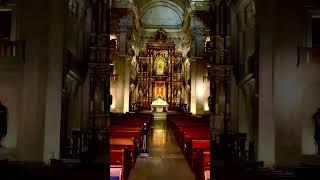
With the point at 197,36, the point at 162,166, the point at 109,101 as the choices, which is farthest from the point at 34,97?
the point at 197,36

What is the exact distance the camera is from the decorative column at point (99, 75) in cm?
1848

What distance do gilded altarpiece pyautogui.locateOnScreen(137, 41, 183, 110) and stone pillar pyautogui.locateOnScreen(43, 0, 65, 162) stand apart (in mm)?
29444

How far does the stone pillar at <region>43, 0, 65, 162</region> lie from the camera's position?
1236 cm

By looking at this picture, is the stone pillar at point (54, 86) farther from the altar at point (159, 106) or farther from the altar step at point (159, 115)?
the altar at point (159, 106)

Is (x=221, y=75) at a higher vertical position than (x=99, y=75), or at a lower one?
higher

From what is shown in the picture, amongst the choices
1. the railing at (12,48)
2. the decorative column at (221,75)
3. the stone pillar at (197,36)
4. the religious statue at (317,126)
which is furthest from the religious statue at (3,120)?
the stone pillar at (197,36)

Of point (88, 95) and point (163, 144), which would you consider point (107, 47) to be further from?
point (163, 144)

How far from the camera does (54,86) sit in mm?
12430

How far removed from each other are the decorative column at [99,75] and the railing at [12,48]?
6103mm

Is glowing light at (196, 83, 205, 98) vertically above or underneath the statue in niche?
underneath

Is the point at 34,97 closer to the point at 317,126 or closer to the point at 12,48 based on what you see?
the point at 12,48

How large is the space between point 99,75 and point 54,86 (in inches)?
263

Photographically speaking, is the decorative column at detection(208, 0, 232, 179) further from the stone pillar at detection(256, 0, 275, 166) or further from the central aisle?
the stone pillar at detection(256, 0, 275, 166)

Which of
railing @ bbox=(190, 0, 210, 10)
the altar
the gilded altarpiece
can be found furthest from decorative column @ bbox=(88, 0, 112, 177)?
the gilded altarpiece
